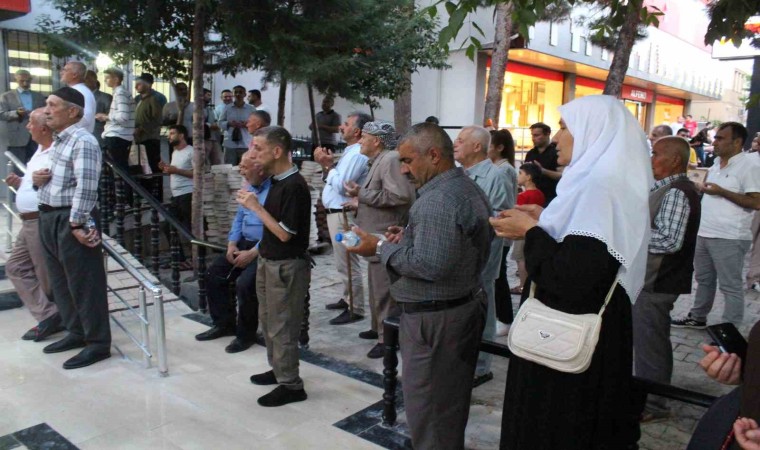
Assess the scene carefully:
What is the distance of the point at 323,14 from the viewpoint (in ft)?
22.7

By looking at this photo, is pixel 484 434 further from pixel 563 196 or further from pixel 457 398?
pixel 563 196

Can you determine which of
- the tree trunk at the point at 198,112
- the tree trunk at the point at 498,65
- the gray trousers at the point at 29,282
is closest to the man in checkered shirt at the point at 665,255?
the gray trousers at the point at 29,282

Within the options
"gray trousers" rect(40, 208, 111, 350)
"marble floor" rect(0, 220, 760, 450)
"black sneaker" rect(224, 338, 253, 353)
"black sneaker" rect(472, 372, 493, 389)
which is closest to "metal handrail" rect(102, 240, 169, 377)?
"marble floor" rect(0, 220, 760, 450)

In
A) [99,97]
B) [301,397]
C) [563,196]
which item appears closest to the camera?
[563,196]

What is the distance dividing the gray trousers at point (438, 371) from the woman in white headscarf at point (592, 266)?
1.85 ft

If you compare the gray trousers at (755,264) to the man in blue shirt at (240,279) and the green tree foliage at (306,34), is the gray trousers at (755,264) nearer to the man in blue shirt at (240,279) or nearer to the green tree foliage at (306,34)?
the green tree foliage at (306,34)

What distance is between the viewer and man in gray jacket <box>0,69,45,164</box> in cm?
897

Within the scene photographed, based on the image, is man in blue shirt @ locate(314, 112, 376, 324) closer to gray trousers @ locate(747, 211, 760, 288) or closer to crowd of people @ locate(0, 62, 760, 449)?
crowd of people @ locate(0, 62, 760, 449)

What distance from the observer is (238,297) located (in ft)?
16.0

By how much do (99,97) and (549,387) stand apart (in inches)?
344

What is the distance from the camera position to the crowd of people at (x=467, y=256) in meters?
2.16

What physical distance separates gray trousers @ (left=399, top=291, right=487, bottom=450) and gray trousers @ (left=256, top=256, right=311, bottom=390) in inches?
49.2

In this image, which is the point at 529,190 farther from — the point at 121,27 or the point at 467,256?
the point at 121,27

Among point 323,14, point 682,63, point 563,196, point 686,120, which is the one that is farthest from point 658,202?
point 682,63
